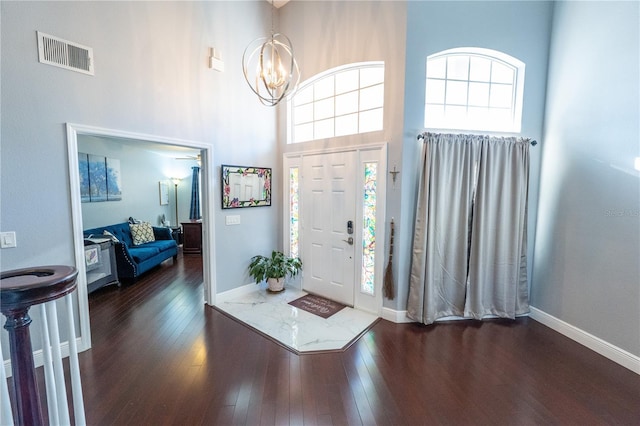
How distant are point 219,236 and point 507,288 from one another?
11.8 ft

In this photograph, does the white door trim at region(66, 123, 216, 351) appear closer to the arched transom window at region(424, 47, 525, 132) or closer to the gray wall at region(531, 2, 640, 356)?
the arched transom window at region(424, 47, 525, 132)

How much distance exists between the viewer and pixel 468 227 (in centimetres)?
327

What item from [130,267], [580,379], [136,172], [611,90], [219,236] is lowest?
[580,379]

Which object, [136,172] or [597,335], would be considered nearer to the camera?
[597,335]

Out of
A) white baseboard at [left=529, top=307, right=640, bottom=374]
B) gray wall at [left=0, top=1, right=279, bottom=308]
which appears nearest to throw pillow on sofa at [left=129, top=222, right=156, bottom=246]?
gray wall at [left=0, top=1, right=279, bottom=308]

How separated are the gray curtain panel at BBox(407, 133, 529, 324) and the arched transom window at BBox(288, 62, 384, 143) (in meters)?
0.84

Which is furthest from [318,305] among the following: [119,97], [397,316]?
[119,97]

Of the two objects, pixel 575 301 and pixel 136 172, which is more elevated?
pixel 136 172

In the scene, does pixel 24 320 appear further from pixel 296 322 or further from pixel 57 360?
pixel 296 322

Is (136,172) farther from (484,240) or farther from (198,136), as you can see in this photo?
(484,240)

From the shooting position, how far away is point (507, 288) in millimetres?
3363

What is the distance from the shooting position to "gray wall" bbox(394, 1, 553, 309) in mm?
3088

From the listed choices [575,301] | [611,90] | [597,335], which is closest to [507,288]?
[575,301]

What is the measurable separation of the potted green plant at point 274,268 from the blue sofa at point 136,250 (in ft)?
6.58
